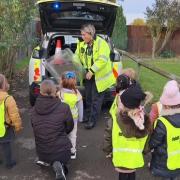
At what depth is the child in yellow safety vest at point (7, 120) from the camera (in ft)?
18.3

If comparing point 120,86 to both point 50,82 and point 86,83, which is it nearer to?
point 50,82

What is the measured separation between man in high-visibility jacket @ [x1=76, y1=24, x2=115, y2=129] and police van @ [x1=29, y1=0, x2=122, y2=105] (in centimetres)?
41

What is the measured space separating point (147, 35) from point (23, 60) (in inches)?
529

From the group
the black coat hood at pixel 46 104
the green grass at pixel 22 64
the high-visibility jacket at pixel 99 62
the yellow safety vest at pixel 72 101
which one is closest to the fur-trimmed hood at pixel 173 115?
the black coat hood at pixel 46 104

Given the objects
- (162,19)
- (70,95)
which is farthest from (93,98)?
(162,19)

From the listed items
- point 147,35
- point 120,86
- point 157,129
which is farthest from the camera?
point 147,35

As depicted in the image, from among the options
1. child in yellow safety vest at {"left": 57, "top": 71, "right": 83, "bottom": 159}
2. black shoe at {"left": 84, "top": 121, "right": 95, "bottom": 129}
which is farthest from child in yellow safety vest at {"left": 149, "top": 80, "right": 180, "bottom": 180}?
black shoe at {"left": 84, "top": 121, "right": 95, "bottom": 129}

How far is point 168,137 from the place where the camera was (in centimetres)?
450

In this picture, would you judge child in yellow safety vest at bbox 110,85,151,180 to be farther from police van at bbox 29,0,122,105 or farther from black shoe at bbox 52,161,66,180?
police van at bbox 29,0,122,105

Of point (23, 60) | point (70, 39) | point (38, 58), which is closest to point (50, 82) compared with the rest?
point (38, 58)

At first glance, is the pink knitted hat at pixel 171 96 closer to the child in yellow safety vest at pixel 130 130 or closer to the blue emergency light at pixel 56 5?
the child in yellow safety vest at pixel 130 130

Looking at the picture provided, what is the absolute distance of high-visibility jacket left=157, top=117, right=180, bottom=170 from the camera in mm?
4512

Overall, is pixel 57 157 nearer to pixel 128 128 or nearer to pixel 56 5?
pixel 128 128

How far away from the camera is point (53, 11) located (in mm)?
8195
